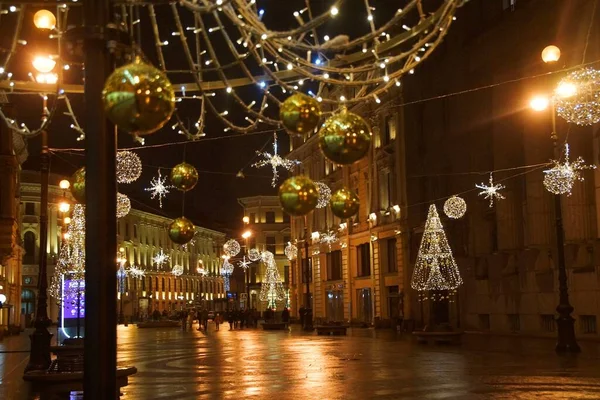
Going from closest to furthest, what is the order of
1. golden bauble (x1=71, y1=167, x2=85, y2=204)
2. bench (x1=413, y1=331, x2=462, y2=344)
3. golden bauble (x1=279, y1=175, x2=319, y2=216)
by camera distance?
1. golden bauble (x1=279, y1=175, x2=319, y2=216)
2. golden bauble (x1=71, y1=167, x2=85, y2=204)
3. bench (x1=413, y1=331, x2=462, y2=344)

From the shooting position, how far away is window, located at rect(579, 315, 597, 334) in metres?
31.0

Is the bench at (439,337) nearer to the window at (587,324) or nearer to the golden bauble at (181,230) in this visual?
the window at (587,324)

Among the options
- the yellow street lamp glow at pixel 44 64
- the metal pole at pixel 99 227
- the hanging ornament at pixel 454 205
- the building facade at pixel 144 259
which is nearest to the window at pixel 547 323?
the hanging ornament at pixel 454 205

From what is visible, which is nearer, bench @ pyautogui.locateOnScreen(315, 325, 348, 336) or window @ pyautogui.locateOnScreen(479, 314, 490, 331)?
window @ pyautogui.locateOnScreen(479, 314, 490, 331)

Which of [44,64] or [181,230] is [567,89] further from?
[44,64]

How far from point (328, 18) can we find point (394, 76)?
1718mm

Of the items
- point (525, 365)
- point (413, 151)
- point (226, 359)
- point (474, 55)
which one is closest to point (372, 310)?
point (413, 151)

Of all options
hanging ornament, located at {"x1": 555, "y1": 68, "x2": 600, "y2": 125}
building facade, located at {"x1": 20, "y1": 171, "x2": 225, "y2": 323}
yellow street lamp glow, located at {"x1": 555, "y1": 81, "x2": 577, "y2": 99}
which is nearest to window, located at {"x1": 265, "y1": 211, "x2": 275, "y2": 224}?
building facade, located at {"x1": 20, "y1": 171, "x2": 225, "y2": 323}

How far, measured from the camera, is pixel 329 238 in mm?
58844

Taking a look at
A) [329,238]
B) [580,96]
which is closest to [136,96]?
[580,96]

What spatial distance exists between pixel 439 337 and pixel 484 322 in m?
9.76

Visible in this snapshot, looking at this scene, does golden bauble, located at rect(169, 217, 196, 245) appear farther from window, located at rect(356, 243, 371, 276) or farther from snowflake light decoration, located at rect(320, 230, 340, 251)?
snowflake light decoration, located at rect(320, 230, 340, 251)

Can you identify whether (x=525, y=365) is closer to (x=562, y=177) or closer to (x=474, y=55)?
(x=562, y=177)

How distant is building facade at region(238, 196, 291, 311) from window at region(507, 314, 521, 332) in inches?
2554
